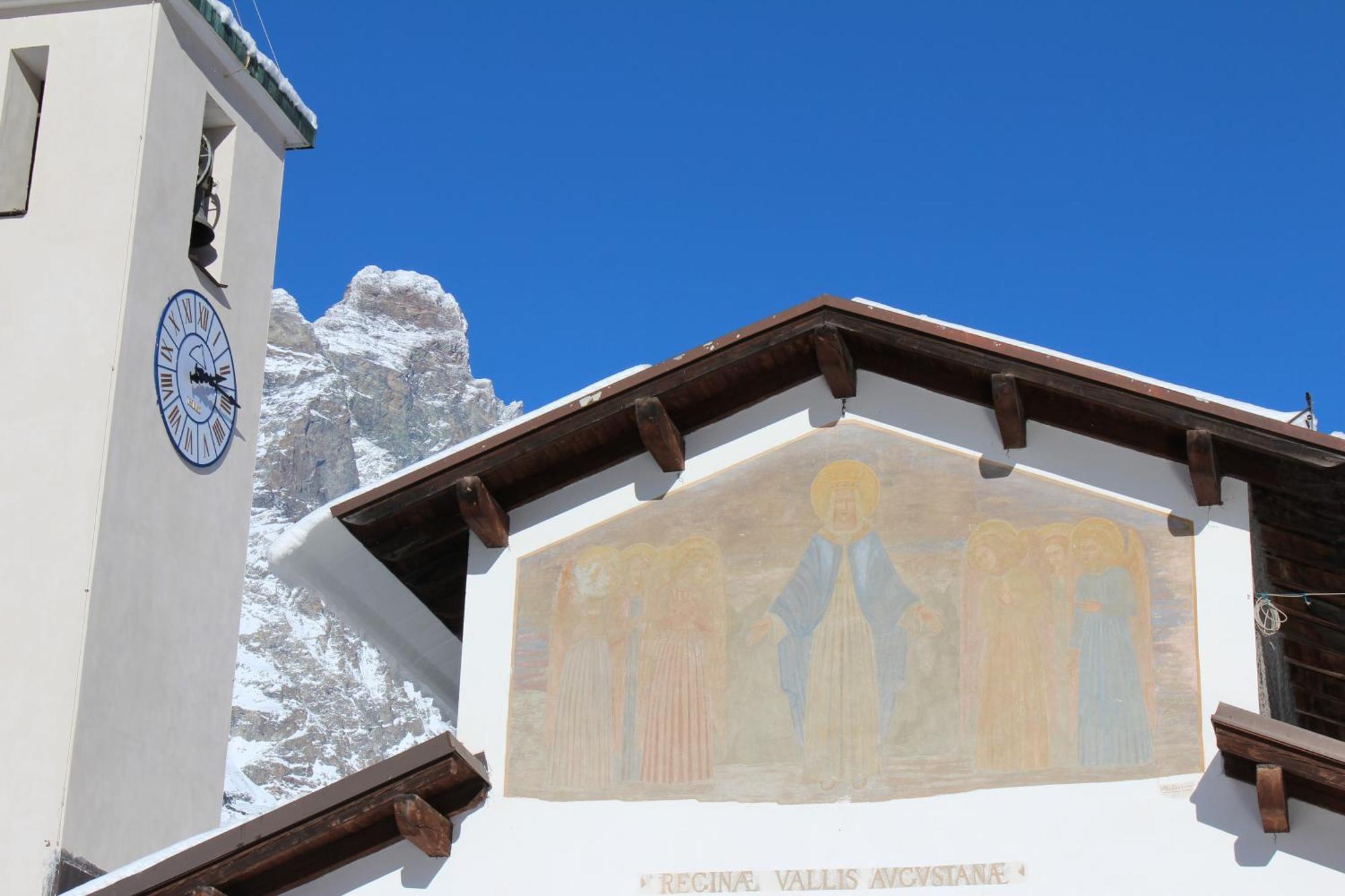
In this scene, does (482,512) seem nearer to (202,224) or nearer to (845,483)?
(845,483)

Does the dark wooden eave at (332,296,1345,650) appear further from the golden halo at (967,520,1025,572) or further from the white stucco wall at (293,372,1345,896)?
the golden halo at (967,520,1025,572)

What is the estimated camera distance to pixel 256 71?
55.4 ft

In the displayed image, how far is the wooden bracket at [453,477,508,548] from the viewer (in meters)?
11.5

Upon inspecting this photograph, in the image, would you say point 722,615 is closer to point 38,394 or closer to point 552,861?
point 552,861

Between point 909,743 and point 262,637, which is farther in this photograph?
point 262,637

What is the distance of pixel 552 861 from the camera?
1073cm

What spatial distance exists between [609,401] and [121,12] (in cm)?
643

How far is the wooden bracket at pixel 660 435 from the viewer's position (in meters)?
11.4

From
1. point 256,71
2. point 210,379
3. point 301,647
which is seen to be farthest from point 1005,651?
point 301,647

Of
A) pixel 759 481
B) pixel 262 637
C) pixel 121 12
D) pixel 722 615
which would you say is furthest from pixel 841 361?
pixel 262 637

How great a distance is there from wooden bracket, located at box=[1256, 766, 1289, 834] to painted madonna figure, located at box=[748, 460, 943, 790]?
76.3 inches

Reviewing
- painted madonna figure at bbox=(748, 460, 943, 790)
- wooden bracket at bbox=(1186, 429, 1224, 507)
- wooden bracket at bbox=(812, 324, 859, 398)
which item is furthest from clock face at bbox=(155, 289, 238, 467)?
wooden bracket at bbox=(1186, 429, 1224, 507)

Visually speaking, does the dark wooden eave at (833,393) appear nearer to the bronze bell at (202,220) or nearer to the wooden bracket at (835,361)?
the wooden bracket at (835,361)

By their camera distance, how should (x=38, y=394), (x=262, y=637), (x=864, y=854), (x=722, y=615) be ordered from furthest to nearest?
(x=262, y=637)
(x=38, y=394)
(x=722, y=615)
(x=864, y=854)
